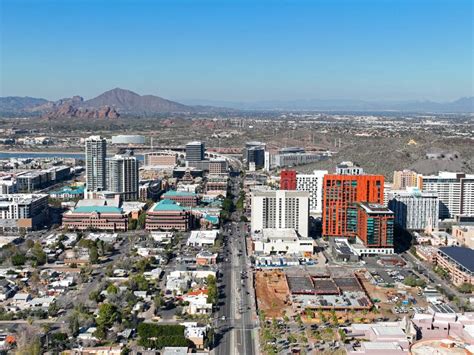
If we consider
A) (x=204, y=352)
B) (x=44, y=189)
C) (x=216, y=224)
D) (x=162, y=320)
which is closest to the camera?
(x=204, y=352)

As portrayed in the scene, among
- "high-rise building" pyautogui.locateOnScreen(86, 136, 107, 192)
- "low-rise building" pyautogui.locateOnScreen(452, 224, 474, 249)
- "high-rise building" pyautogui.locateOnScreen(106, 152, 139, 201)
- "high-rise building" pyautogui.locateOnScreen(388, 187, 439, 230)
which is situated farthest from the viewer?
"high-rise building" pyautogui.locateOnScreen(86, 136, 107, 192)

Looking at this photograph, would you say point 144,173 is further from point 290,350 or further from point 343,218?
point 290,350

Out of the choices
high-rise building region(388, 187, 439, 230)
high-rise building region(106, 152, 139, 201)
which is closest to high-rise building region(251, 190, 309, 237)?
high-rise building region(388, 187, 439, 230)

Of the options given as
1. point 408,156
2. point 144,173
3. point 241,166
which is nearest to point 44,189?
point 144,173

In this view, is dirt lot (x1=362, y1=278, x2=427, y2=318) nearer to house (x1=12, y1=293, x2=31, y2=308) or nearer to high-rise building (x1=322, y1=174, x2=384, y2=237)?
high-rise building (x1=322, y1=174, x2=384, y2=237)

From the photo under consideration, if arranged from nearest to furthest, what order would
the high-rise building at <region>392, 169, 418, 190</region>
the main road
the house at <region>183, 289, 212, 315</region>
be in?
Answer: 1. the main road
2. the house at <region>183, 289, 212, 315</region>
3. the high-rise building at <region>392, 169, 418, 190</region>

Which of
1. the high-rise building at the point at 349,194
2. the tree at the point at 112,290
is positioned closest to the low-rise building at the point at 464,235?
the high-rise building at the point at 349,194
